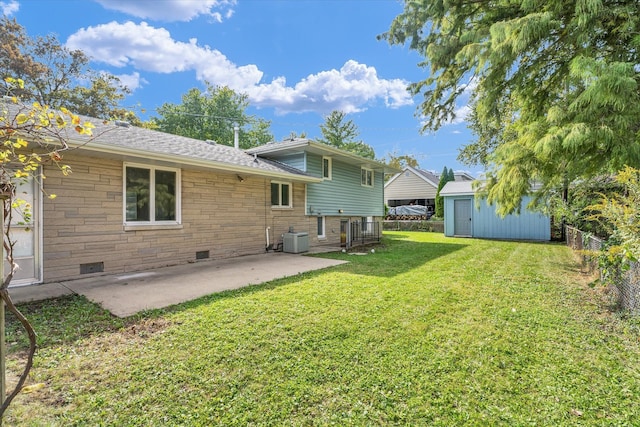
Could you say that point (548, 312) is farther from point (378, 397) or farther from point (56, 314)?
point (56, 314)

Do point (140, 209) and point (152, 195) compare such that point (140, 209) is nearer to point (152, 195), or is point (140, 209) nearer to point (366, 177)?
point (152, 195)

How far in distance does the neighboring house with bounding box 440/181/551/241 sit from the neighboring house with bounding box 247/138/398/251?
4.37m

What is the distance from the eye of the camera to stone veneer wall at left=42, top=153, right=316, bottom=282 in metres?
5.91

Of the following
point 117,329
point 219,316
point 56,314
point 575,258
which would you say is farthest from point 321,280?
point 575,258

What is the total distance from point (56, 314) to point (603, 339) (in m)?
6.77

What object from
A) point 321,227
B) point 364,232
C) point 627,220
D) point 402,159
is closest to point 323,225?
point 321,227

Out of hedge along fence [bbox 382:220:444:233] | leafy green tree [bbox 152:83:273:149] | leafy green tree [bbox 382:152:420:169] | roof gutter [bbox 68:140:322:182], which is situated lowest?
hedge along fence [bbox 382:220:444:233]

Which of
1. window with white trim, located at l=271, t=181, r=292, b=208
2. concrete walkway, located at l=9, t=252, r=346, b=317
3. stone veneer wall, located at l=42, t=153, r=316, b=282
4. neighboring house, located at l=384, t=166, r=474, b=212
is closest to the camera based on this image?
concrete walkway, located at l=9, t=252, r=346, b=317

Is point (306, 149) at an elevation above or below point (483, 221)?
above

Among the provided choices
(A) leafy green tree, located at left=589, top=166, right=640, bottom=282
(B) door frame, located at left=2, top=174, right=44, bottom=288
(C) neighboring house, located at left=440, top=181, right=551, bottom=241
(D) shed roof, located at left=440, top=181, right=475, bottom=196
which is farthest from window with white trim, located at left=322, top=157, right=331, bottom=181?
(A) leafy green tree, located at left=589, top=166, right=640, bottom=282

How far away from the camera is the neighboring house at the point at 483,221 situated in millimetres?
14821

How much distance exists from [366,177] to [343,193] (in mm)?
2451

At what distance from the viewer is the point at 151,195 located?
7.33 metres

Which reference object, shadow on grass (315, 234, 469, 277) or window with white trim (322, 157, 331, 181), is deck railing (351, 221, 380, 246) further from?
shadow on grass (315, 234, 469, 277)
